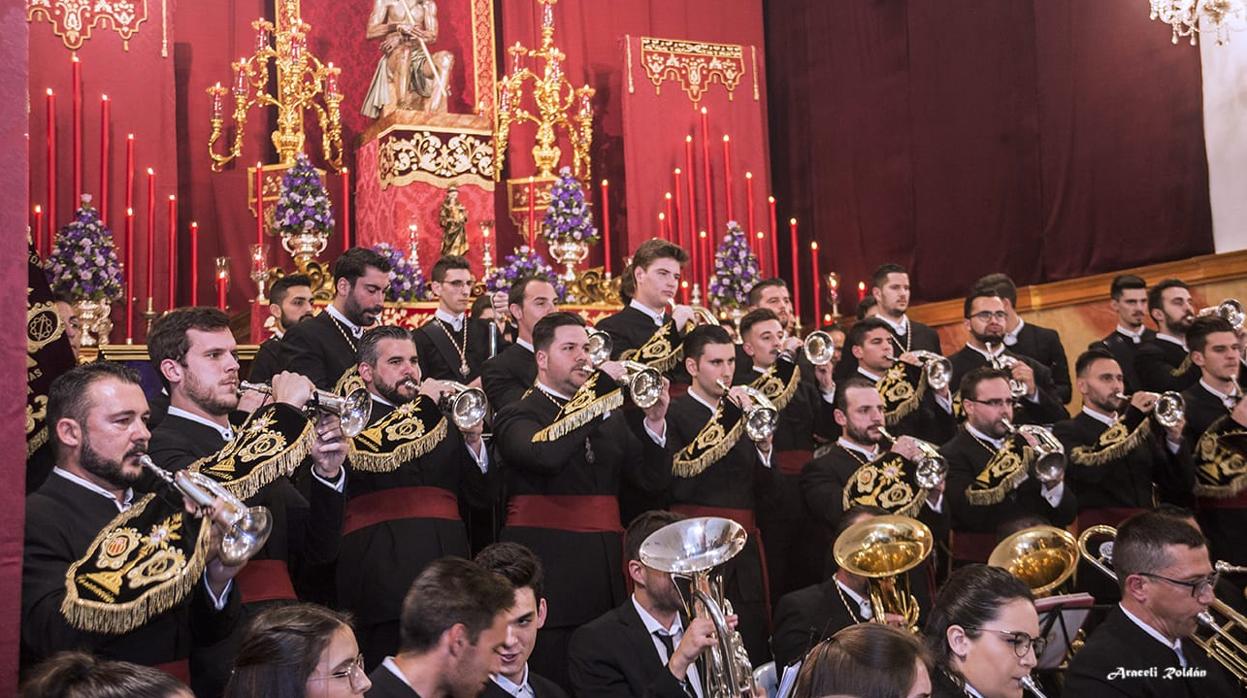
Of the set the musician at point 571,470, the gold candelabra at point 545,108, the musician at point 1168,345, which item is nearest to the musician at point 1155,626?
the musician at point 571,470

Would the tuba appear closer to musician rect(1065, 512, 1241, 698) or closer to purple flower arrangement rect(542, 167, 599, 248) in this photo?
musician rect(1065, 512, 1241, 698)

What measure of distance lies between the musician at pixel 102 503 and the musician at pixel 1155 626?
2.71 m

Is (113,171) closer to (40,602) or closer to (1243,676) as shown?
(40,602)

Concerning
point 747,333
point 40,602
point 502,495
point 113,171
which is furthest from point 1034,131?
point 40,602

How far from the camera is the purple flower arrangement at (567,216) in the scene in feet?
33.0

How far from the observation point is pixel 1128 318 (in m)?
8.72

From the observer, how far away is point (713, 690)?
4504mm

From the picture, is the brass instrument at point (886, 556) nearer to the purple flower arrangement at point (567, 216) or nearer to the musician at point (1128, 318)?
the musician at point (1128, 318)

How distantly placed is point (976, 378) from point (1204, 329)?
1.37m

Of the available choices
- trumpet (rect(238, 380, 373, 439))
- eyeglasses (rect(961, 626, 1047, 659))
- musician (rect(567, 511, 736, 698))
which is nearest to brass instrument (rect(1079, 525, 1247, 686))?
eyeglasses (rect(961, 626, 1047, 659))

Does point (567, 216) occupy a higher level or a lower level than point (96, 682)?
higher

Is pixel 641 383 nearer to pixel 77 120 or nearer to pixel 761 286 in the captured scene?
pixel 761 286

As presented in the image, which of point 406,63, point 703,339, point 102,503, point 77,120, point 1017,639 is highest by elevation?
point 406,63

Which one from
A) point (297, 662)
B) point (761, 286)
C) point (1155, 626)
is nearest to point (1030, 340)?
point (761, 286)
